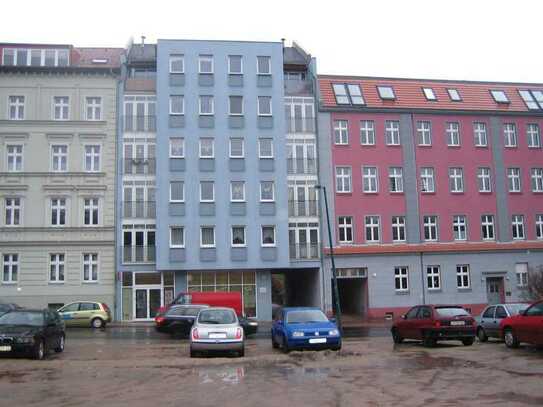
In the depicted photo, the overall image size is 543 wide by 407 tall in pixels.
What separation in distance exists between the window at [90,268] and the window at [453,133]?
2474 cm

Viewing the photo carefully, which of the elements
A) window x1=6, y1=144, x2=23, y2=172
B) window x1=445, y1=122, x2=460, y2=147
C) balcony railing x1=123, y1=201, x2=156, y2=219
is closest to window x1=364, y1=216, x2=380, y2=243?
window x1=445, y1=122, x2=460, y2=147

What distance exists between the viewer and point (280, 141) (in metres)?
40.3

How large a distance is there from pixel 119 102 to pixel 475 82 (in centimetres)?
2534

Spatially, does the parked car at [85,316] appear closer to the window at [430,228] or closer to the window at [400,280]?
the window at [400,280]

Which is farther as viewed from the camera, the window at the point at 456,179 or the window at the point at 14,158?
the window at the point at 456,179

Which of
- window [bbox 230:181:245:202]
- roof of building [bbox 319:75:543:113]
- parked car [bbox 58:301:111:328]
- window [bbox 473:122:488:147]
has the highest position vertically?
roof of building [bbox 319:75:543:113]

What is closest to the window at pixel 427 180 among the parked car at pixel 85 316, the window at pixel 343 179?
the window at pixel 343 179

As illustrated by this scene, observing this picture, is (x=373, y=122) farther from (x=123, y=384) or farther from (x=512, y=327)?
(x=123, y=384)

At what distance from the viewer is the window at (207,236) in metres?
38.9

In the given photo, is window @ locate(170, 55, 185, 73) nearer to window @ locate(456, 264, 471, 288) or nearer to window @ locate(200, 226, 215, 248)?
window @ locate(200, 226, 215, 248)

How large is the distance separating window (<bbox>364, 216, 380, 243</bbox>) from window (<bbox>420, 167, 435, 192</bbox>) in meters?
4.02

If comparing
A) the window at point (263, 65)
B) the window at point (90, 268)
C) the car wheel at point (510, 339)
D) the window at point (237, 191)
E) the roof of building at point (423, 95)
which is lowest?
the car wheel at point (510, 339)

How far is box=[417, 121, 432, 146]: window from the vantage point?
41.8 m

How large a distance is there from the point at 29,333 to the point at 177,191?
22.7 metres
